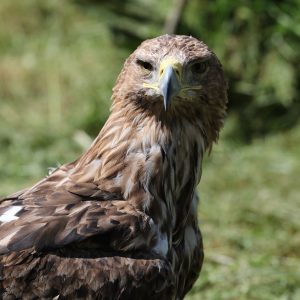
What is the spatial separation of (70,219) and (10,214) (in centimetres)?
26

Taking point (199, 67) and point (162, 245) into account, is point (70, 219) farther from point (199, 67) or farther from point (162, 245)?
point (199, 67)

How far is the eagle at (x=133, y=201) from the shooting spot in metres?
Answer: 3.61

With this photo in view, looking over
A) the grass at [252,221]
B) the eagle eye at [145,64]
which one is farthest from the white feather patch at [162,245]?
the grass at [252,221]

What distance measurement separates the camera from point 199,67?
3996 mm

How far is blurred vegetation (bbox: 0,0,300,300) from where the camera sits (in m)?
6.41

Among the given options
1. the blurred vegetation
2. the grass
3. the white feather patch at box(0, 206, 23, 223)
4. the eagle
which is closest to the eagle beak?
the eagle

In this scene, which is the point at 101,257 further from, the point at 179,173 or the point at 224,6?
the point at 224,6

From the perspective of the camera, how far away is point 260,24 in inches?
324

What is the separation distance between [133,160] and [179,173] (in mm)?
218

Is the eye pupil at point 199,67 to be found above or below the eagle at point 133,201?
above

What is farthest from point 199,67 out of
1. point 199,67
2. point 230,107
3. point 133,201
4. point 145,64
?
point 230,107

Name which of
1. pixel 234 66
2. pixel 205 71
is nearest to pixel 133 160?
pixel 205 71

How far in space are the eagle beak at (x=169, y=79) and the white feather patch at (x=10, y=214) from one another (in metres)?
0.74

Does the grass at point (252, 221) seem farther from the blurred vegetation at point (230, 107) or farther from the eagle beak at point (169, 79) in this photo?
the eagle beak at point (169, 79)
